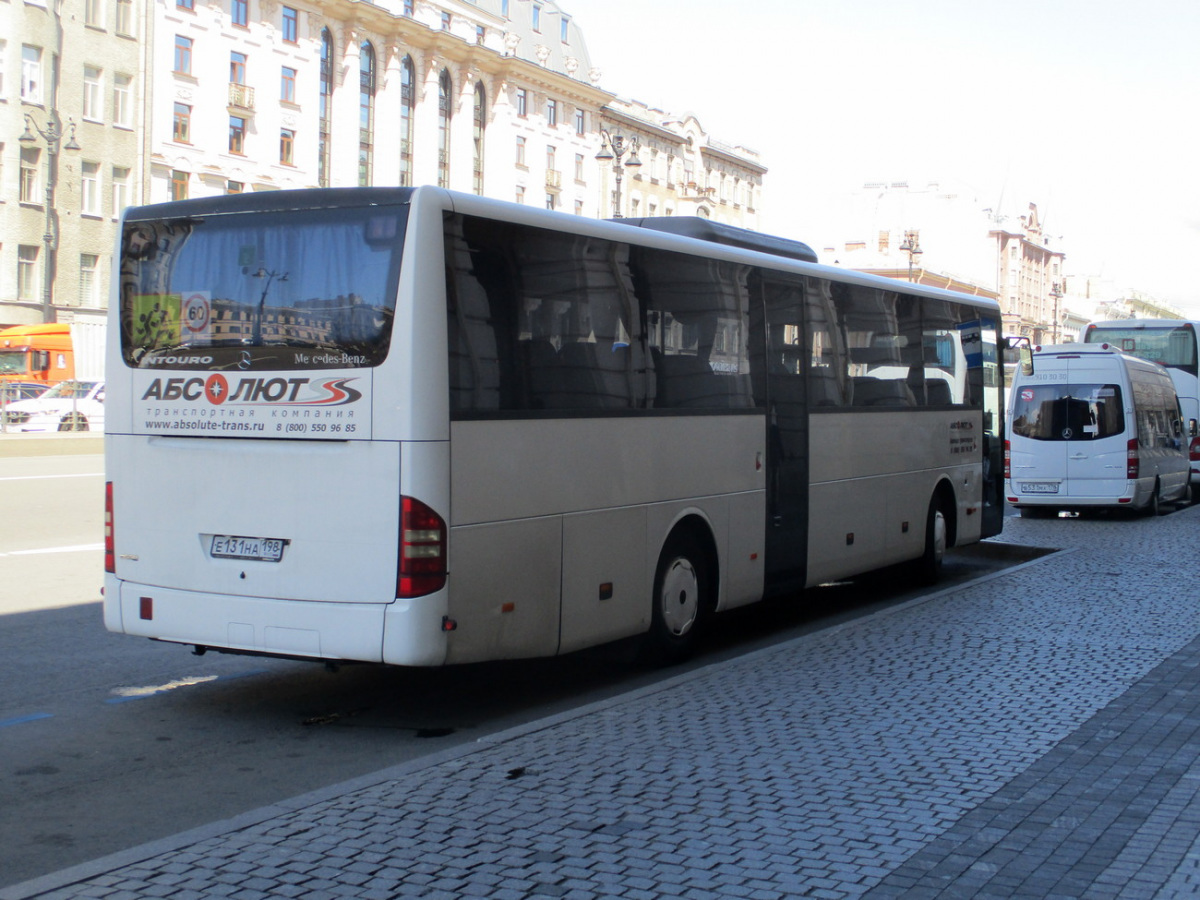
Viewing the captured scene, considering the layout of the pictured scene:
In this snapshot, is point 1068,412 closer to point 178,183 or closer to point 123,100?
point 178,183

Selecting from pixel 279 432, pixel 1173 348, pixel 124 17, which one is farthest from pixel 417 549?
pixel 124 17

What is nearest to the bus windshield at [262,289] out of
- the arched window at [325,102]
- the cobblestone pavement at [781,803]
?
the cobblestone pavement at [781,803]

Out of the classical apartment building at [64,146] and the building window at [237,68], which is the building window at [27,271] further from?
the building window at [237,68]

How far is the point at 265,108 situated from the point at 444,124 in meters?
13.0

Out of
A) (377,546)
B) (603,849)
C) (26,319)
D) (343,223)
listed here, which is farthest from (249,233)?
(26,319)

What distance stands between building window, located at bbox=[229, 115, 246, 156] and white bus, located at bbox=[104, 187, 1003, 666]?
5034cm

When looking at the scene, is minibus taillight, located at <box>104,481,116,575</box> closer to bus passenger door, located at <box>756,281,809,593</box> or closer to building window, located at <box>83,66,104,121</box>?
bus passenger door, located at <box>756,281,809,593</box>

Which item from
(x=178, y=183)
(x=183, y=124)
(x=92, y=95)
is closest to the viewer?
(x=92, y=95)

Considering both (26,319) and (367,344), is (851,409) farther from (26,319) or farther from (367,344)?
(26,319)

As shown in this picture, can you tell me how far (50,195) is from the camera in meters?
50.3

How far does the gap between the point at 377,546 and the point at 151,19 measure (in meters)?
51.3

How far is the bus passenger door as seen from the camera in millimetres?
10648

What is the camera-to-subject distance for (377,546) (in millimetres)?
7004

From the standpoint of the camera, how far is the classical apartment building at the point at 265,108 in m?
50.4
